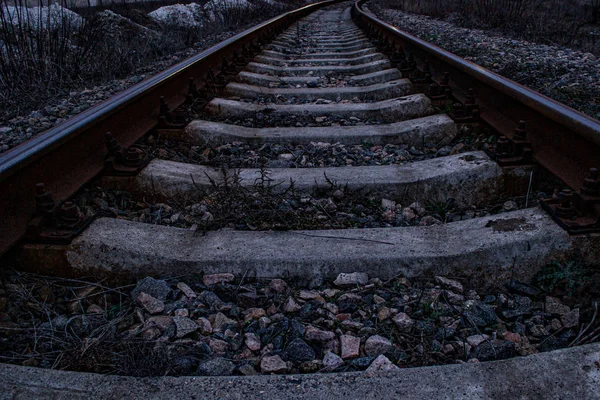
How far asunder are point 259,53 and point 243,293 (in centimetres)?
537

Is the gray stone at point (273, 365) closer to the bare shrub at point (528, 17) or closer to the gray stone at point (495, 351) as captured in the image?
the gray stone at point (495, 351)

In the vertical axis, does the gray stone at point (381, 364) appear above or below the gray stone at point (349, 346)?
above

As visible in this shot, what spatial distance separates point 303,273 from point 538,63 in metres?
4.44

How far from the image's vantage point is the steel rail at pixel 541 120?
7.47ft

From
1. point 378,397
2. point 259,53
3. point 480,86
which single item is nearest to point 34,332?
point 378,397

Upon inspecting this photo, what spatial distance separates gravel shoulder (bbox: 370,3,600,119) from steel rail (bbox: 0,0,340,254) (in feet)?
9.55

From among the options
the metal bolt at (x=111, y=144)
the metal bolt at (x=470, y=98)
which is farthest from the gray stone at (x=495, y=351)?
the metal bolt at (x=470, y=98)

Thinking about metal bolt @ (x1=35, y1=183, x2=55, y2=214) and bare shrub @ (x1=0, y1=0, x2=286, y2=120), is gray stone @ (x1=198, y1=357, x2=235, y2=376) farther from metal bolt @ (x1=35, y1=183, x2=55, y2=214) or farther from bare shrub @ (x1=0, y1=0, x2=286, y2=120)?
bare shrub @ (x1=0, y1=0, x2=286, y2=120)

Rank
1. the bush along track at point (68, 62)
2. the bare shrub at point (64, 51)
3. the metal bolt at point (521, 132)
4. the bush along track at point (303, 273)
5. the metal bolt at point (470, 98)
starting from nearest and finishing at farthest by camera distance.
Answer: the bush along track at point (303, 273)
the metal bolt at point (521, 132)
the metal bolt at point (470, 98)
the bush along track at point (68, 62)
the bare shrub at point (64, 51)

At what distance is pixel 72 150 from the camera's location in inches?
99.3

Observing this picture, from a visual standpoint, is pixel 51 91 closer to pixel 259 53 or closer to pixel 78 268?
pixel 259 53

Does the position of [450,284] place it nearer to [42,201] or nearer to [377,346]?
[377,346]

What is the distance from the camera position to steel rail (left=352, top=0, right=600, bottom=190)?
7.47ft

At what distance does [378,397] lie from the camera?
131cm
